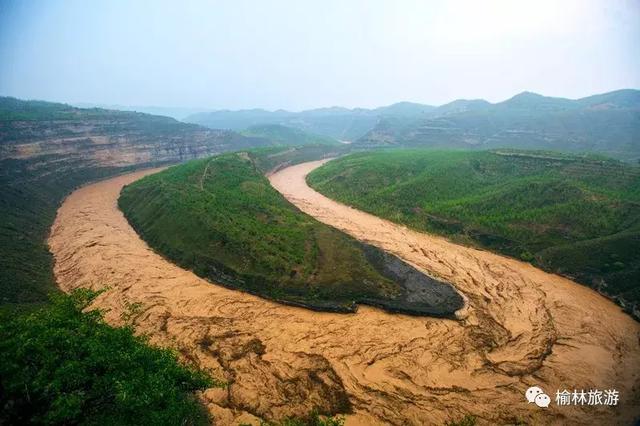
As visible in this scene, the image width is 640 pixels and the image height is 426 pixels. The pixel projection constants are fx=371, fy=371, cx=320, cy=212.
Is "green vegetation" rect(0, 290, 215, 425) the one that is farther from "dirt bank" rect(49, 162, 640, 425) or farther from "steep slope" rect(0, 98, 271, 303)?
"steep slope" rect(0, 98, 271, 303)

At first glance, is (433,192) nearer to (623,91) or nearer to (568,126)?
(568,126)

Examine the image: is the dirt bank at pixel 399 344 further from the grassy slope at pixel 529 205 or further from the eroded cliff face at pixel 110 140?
the eroded cliff face at pixel 110 140

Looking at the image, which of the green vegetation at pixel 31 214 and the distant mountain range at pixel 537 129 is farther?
the distant mountain range at pixel 537 129

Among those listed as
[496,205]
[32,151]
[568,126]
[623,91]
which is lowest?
[496,205]

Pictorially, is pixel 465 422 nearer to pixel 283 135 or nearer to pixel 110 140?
pixel 110 140

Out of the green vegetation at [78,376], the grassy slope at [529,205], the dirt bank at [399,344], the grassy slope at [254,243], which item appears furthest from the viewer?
the grassy slope at [529,205]

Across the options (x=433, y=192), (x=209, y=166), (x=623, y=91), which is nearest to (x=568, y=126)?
(x=623, y=91)

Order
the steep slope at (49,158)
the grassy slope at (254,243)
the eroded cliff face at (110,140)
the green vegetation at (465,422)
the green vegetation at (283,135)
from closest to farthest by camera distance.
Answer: the green vegetation at (465,422), the grassy slope at (254,243), the steep slope at (49,158), the eroded cliff face at (110,140), the green vegetation at (283,135)

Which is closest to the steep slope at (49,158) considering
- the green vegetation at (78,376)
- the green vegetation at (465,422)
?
the green vegetation at (78,376)
